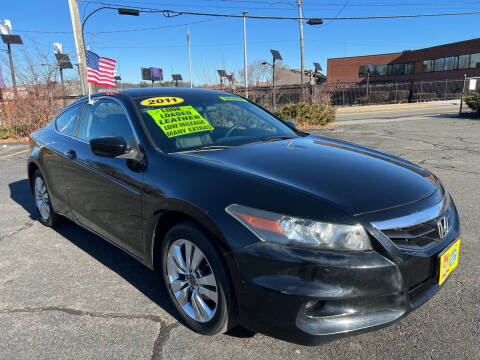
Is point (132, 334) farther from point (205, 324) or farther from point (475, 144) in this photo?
point (475, 144)

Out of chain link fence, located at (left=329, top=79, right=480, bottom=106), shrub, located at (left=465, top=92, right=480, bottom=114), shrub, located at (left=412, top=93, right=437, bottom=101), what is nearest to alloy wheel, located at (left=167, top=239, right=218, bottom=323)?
shrub, located at (left=465, top=92, right=480, bottom=114)

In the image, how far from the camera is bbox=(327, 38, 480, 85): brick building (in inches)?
1635

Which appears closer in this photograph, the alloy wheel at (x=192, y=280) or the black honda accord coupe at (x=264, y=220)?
the black honda accord coupe at (x=264, y=220)

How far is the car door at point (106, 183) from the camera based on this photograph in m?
2.66

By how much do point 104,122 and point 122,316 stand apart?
1687 millimetres

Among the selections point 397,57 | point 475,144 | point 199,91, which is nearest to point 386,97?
point 397,57

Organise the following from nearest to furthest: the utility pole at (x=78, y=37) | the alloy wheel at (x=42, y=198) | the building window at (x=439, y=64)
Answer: the alloy wheel at (x=42, y=198) → the utility pole at (x=78, y=37) → the building window at (x=439, y=64)

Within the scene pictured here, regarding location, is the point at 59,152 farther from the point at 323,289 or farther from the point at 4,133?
the point at 4,133

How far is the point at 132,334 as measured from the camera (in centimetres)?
238

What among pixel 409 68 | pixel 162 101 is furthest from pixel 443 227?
pixel 409 68

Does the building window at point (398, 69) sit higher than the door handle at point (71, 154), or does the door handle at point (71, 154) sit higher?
the building window at point (398, 69)

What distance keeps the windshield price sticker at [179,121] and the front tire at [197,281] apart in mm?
876

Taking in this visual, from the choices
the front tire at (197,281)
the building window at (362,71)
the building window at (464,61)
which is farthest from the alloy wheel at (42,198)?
the building window at (362,71)

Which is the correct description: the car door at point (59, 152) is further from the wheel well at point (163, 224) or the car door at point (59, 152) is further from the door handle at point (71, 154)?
the wheel well at point (163, 224)
